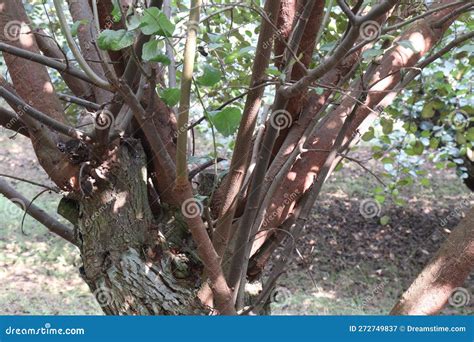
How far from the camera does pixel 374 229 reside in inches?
223

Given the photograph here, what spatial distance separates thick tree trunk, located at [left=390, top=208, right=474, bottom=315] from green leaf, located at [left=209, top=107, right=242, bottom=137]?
60cm

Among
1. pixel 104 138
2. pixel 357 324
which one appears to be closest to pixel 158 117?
pixel 104 138

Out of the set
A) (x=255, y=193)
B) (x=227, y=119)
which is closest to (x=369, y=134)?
(x=255, y=193)

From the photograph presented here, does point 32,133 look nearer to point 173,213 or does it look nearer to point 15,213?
point 173,213

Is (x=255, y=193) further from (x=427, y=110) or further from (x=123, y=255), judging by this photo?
(x=427, y=110)

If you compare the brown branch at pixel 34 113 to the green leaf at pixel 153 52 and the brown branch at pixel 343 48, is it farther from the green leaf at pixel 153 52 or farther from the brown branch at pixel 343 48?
the brown branch at pixel 343 48

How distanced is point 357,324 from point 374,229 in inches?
168

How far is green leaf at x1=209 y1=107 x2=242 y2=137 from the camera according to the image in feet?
4.23

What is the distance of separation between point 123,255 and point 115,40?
74cm

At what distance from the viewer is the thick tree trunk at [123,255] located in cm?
165

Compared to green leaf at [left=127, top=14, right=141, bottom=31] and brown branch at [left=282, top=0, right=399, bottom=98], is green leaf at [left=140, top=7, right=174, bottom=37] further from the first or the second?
brown branch at [left=282, top=0, right=399, bottom=98]

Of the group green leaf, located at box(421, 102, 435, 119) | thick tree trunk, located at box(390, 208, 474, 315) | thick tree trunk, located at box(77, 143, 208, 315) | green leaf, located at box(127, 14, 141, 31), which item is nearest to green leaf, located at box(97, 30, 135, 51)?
green leaf, located at box(127, 14, 141, 31)

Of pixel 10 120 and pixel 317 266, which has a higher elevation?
pixel 317 266

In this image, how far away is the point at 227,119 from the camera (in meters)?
1.30
